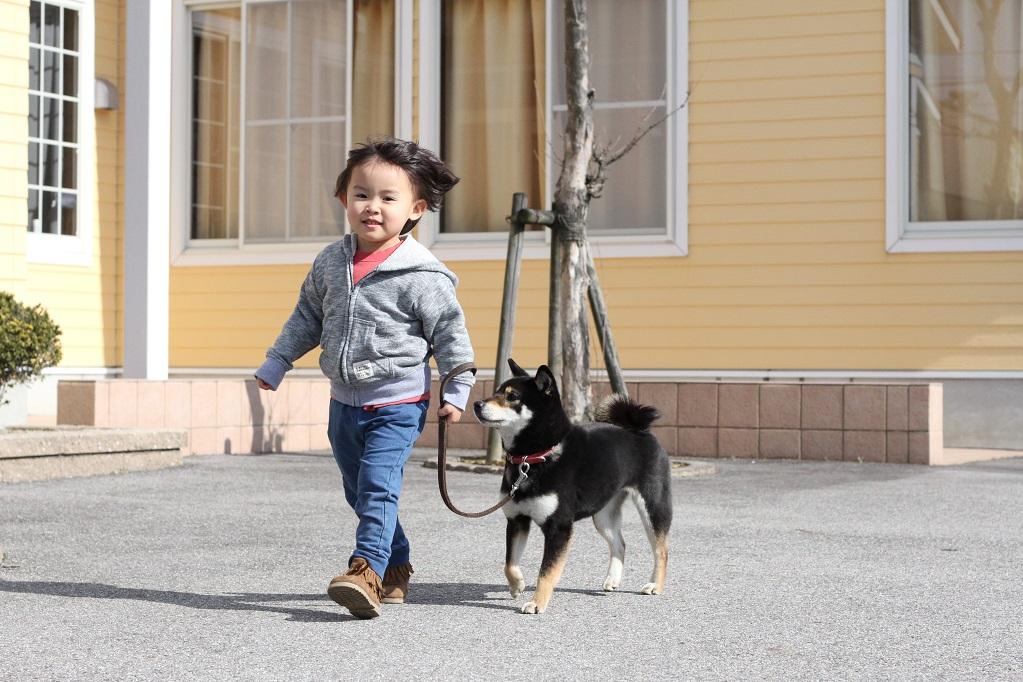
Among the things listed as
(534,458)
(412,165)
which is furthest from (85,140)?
(534,458)

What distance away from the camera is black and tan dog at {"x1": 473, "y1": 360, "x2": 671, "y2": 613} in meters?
5.56

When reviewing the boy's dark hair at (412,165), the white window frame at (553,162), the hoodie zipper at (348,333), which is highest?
the white window frame at (553,162)

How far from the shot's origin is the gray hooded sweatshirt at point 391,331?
5551mm

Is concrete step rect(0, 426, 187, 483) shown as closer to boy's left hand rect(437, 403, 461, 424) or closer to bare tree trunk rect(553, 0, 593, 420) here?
bare tree trunk rect(553, 0, 593, 420)

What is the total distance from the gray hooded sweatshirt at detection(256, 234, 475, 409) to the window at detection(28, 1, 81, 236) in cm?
887

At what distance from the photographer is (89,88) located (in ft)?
46.8

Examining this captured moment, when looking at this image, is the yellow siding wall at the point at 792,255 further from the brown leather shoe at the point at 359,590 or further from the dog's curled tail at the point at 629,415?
the brown leather shoe at the point at 359,590

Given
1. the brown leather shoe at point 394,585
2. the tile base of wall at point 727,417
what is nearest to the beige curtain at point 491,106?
the tile base of wall at point 727,417

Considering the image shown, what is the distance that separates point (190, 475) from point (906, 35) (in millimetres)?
6423

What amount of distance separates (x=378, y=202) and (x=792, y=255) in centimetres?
756

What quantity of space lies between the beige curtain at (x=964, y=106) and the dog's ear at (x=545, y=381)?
7.58 meters

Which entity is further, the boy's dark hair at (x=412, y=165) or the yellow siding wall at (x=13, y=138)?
the yellow siding wall at (x=13, y=138)

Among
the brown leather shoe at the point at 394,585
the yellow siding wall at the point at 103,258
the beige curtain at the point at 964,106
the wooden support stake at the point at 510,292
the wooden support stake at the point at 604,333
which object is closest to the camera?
the brown leather shoe at the point at 394,585

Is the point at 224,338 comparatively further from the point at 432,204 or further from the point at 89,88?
the point at 432,204
